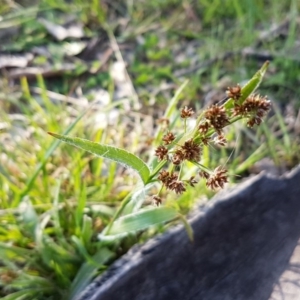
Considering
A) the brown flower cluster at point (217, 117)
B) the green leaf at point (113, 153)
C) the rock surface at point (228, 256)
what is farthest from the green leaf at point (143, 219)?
the brown flower cluster at point (217, 117)

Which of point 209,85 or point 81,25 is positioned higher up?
point 81,25

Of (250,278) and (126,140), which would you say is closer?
(250,278)

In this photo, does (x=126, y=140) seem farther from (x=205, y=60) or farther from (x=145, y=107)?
(x=205, y=60)

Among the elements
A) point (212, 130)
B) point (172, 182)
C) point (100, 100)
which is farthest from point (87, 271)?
point (100, 100)

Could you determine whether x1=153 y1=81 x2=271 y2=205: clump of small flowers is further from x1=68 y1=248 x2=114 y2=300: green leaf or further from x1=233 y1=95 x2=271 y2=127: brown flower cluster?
x1=68 y1=248 x2=114 y2=300: green leaf

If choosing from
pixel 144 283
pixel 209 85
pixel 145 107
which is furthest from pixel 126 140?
pixel 144 283

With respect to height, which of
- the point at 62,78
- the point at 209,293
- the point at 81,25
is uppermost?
the point at 81,25

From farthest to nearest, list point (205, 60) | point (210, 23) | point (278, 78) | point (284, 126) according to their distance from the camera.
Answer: point (210, 23), point (205, 60), point (278, 78), point (284, 126)
